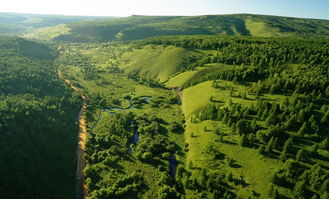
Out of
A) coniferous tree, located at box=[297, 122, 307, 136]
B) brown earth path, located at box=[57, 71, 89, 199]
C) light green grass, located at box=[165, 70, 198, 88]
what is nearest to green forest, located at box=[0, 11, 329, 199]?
brown earth path, located at box=[57, 71, 89, 199]

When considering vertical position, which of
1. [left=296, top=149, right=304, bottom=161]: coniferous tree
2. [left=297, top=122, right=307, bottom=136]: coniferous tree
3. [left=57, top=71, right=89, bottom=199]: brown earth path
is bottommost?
[left=57, top=71, right=89, bottom=199]: brown earth path

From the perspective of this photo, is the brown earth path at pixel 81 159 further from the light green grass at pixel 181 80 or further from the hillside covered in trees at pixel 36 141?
the light green grass at pixel 181 80

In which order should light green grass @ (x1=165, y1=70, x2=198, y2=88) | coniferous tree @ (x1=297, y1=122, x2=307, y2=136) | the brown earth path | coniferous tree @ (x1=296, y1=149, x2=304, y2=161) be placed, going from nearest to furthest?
coniferous tree @ (x1=296, y1=149, x2=304, y2=161), the brown earth path, coniferous tree @ (x1=297, y1=122, x2=307, y2=136), light green grass @ (x1=165, y1=70, x2=198, y2=88)

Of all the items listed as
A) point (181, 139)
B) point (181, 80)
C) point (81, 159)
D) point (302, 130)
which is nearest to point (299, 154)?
point (302, 130)

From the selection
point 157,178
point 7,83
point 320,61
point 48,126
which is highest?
point 320,61

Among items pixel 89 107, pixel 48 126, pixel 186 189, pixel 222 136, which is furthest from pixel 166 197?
pixel 89 107

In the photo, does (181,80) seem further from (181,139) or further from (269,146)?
(269,146)

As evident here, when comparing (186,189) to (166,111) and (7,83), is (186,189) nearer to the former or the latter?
(166,111)

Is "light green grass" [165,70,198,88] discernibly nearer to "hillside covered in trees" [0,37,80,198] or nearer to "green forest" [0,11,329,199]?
"green forest" [0,11,329,199]

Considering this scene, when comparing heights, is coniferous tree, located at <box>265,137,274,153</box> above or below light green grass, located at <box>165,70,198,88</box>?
below

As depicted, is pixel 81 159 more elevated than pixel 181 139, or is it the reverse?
pixel 181 139

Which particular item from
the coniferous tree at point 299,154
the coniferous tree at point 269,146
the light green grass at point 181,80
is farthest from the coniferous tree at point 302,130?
the light green grass at point 181,80
